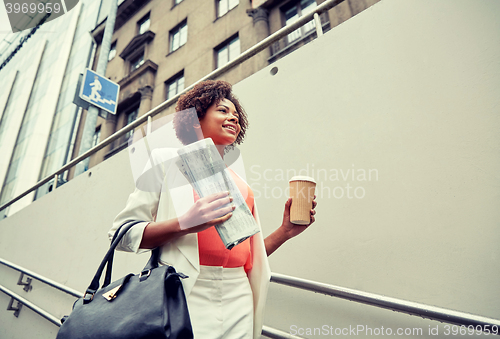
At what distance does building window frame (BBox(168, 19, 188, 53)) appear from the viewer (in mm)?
11812

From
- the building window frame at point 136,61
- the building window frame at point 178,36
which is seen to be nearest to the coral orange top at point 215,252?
the building window frame at point 178,36

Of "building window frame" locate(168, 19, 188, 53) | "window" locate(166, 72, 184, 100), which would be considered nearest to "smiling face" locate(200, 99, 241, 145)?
"window" locate(166, 72, 184, 100)

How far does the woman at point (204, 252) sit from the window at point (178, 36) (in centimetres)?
1213

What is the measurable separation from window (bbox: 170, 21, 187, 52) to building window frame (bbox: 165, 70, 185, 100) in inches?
53.5

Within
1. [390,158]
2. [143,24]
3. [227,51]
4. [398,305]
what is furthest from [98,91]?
[143,24]

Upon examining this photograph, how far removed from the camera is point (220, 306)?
99cm

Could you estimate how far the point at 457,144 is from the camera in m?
1.50

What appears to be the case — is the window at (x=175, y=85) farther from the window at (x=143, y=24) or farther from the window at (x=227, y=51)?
the window at (x=143, y=24)

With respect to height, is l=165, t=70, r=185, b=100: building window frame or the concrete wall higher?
l=165, t=70, r=185, b=100: building window frame

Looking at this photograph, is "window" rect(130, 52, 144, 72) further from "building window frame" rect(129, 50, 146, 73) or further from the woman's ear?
the woman's ear

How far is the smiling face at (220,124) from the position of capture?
127cm

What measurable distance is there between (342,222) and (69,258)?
3421mm

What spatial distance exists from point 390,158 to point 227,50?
9655mm

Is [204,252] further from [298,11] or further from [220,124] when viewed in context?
[298,11]
